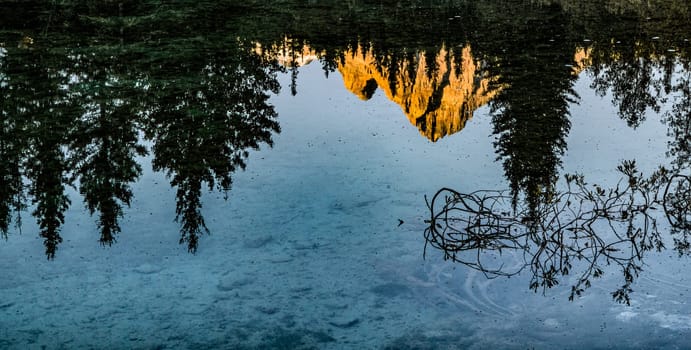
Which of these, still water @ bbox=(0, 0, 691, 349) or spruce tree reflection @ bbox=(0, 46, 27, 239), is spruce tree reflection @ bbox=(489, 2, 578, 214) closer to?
still water @ bbox=(0, 0, 691, 349)

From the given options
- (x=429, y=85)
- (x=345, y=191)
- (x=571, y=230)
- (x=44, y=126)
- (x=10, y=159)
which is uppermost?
(x=429, y=85)

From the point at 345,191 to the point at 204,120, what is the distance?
332 cm

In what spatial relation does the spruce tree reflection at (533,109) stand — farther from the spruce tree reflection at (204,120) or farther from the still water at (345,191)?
the spruce tree reflection at (204,120)

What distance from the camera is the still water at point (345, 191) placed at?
6.44 meters

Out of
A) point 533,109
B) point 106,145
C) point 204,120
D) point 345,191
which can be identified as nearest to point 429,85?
point 533,109

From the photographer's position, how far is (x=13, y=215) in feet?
28.6

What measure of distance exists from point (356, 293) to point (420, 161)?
3.83m

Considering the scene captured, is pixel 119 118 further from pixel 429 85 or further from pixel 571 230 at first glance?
pixel 571 230

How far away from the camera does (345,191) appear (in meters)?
9.24

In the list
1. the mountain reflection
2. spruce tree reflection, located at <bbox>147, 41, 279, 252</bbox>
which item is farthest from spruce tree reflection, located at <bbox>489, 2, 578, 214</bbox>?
spruce tree reflection, located at <bbox>147, 41, 279, 252</bbox>

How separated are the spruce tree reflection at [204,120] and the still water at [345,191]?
2.1 inches

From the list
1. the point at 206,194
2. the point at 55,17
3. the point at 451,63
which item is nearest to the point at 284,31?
the point at 451,63

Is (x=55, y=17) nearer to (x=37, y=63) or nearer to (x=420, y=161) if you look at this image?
(x=37, y=63)

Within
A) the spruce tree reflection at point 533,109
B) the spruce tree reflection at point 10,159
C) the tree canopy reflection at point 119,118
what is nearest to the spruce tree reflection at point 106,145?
the tree canopy reflection at point 119,118
